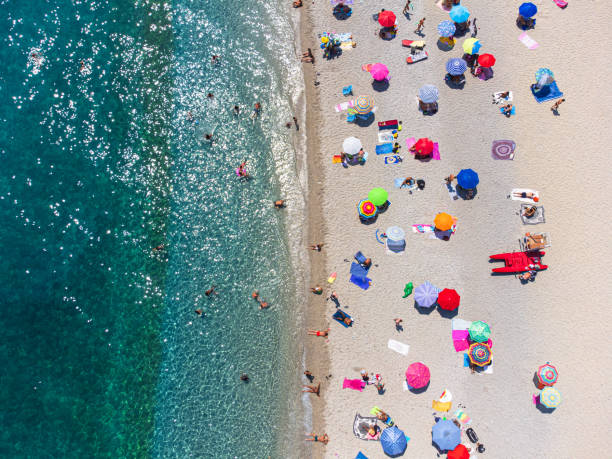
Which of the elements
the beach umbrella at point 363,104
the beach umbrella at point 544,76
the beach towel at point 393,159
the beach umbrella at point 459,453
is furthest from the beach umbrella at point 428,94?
the beach umbrella at point 459,453

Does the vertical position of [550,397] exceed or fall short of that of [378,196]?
it falls short

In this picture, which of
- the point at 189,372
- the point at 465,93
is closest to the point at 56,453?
the point at 189,372

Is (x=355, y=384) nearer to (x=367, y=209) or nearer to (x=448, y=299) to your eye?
(x=448, y=299)

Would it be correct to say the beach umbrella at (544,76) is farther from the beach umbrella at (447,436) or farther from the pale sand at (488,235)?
the beach umbrella at (447,436)

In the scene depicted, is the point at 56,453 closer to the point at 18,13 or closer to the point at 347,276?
the point at 347,276

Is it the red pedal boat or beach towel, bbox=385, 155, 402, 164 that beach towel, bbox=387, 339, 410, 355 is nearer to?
the red pedal boat

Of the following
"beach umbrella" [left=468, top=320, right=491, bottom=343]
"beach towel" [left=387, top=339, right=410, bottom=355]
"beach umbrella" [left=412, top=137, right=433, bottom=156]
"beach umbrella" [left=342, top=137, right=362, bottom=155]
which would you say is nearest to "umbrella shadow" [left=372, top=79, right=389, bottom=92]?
"beach umbrella" [left=342, top=137, right=362, bottom=155]

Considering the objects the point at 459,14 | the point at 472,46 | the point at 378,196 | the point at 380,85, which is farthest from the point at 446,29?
the point at 378,196
